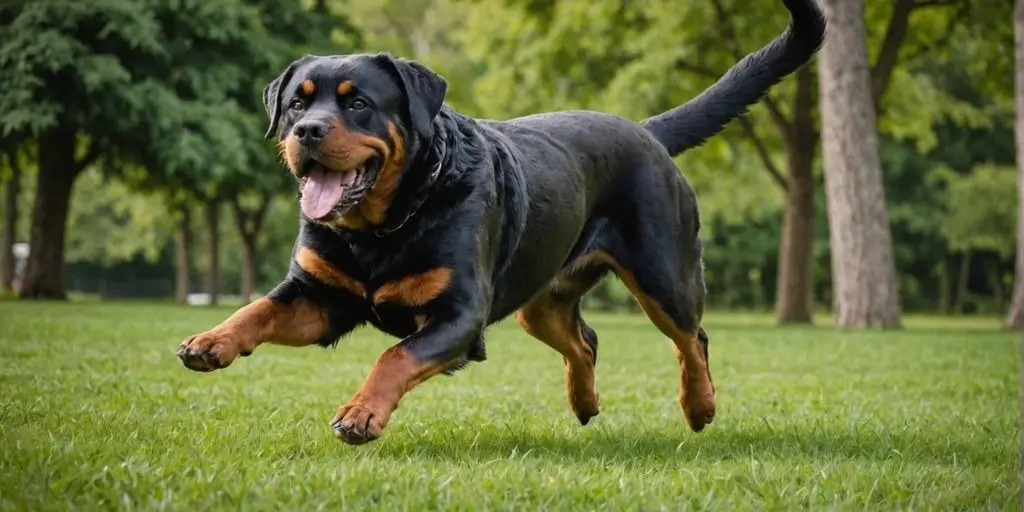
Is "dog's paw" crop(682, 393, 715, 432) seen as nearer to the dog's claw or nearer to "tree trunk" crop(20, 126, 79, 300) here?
the dog's claw

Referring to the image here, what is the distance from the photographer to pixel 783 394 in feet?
26.0

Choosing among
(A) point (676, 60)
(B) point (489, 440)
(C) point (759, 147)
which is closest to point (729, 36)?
(A) point (676, 60)

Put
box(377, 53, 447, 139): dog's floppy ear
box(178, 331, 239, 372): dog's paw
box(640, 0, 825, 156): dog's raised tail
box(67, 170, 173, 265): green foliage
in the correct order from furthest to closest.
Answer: box(67, 170, 173, 265): green foliage < box(640, 0, 825, 156): dog's raised tail < box(377, 53, 447, 139): dog's floppy ear < box(178, 331, 239, 372): dog's paw

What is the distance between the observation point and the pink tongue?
4.39 meters

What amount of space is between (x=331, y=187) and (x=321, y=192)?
4 centimetres

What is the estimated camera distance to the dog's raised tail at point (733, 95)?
6320mm

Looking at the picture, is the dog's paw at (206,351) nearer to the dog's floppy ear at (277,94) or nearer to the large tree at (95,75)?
the dog's floppy ear at (277,94)

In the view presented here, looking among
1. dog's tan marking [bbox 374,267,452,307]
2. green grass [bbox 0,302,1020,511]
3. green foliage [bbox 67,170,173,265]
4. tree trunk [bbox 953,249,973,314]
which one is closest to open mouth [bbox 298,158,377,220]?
dog's tan marking [bbox 374,267,452,307]

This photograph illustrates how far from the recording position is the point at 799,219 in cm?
2339

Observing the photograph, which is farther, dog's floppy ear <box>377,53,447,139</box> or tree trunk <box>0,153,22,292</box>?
tree trunk <box>0,153,22,292</box>

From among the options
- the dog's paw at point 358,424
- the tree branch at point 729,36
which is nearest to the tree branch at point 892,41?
the tree branch at point 729,36

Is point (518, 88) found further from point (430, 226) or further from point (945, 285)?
point (945, 285)

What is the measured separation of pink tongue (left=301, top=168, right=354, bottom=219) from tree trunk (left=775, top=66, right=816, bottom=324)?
19888mm

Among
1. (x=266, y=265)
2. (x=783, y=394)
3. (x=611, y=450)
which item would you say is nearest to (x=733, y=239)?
(x=266, y=265)
